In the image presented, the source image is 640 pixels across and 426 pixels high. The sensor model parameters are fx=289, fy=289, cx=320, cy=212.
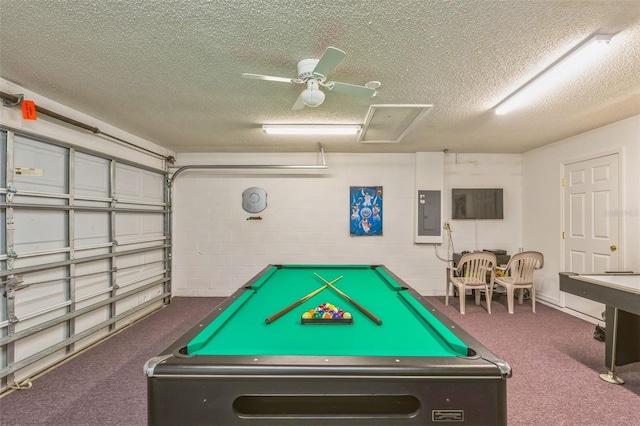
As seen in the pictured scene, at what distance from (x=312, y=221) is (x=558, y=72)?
3.68 m

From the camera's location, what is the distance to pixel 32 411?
2.03 metres

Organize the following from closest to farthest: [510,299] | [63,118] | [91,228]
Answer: [63,118], [91,228], [510,299]

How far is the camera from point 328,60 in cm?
169

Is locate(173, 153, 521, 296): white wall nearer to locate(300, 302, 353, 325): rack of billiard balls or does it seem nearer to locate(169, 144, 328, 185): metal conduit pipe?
locate(169, 144, 328, 185): metal conduit pipe

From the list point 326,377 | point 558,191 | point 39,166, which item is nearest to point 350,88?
point 326,377

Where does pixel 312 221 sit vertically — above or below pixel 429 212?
below

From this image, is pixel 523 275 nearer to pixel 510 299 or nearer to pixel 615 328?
pixel 510 299

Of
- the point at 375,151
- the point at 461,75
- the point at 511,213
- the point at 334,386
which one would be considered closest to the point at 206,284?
the point at 375,151

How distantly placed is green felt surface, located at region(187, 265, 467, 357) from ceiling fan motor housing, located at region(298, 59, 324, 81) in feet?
5.20

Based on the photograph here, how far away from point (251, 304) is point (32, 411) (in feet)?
5.57

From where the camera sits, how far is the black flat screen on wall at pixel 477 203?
196 inches

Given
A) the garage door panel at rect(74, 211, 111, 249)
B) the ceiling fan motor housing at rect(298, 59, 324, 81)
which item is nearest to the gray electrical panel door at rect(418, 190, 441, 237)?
the ceiling fan motor housing at rect(298, 59, 324, 81)

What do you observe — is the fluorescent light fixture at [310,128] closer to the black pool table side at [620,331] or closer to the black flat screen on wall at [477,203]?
the black flat screen on wall at [477,203]

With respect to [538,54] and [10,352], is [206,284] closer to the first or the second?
[10,352]
